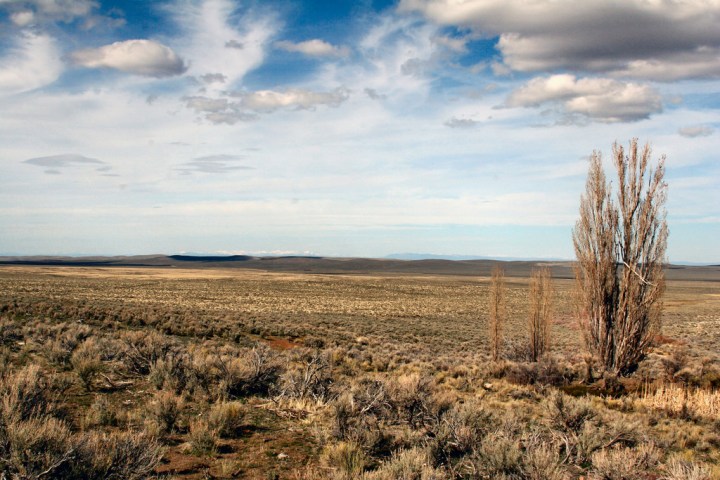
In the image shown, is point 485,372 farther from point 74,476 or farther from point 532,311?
point 74,476

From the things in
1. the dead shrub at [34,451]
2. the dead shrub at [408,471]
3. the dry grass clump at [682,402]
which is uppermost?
the dead shrub at [34,451]

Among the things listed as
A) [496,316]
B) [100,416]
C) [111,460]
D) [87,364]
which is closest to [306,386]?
[100,416]

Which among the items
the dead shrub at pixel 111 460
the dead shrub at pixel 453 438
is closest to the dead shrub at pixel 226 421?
the dead shrub at pixel 111 460

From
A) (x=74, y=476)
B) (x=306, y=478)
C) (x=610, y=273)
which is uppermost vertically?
(x=610, y=273)

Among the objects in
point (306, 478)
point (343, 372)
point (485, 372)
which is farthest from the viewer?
point (485, 372)

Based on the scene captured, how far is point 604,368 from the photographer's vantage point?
1497cm

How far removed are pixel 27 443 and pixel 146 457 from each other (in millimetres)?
1136

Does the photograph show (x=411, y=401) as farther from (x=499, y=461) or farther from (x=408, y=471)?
(x=408, y=471)

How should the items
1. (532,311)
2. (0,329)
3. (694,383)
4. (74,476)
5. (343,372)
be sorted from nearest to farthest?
(74,476) < (0,329) < (694,383) < (343,372) < (532,311)

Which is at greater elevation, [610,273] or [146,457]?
[610,273]

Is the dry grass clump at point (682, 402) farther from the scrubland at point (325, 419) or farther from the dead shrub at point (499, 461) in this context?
the dead shrub at point (499, 461)

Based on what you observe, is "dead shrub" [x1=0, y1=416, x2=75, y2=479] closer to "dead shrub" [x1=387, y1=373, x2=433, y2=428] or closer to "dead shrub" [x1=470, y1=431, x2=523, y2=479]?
"dead shrub" [x1=470, y1=431, x2=523, y2=479]

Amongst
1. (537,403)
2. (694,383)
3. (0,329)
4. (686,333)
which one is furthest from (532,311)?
(686,333)

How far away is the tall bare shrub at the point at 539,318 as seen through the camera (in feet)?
64.4
